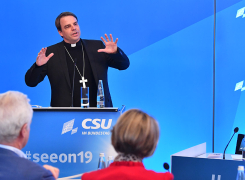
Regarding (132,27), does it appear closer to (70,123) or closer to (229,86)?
(229,86)

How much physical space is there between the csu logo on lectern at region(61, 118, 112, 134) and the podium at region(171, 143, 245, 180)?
515mm

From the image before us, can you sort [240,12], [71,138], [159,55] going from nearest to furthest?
1. [71,138]
2. [240,12]
3. [159,55]

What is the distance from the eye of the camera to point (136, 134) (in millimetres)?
Result: 1303

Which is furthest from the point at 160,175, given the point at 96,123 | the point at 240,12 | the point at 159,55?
the point at 240,12

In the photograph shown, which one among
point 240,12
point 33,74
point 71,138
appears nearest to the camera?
point 71,138

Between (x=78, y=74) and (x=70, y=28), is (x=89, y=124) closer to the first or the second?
(x=78, y=74)

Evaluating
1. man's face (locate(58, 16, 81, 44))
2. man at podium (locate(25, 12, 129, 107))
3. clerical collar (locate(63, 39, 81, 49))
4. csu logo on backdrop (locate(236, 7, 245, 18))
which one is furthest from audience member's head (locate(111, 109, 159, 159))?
csu logo on backdrop (locate(236, 7, 245, 18))

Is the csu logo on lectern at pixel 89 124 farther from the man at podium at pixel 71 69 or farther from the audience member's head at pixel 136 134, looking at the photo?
the audience member's head at pixel 136 134

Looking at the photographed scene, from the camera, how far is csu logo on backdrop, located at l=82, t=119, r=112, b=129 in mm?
2418

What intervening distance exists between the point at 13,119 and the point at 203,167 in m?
1.25

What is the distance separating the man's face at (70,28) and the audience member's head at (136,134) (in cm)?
221

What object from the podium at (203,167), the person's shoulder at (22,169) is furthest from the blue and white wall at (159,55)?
the person's shoulder at (22,169)

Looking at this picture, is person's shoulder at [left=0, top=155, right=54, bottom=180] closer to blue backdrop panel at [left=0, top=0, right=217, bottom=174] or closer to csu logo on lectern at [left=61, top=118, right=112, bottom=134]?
csu logo on lectern at [left=61, top=118, right=112, bottom=134]

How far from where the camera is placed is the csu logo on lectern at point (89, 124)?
7.93 feet
